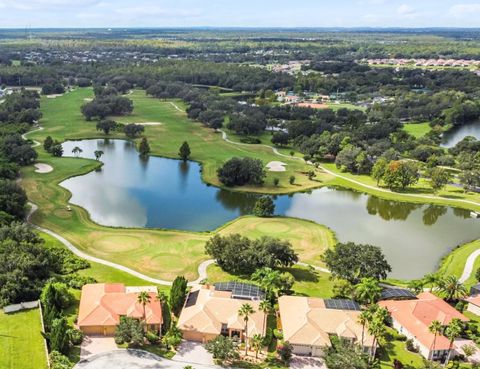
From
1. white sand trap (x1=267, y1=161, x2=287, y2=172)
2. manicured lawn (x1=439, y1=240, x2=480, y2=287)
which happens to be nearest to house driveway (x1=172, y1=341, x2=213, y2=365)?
manicured lawn (x1=439, y1=240, x2=480, y2=287)

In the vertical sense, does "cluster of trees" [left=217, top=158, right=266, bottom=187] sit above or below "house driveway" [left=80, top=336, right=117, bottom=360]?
above

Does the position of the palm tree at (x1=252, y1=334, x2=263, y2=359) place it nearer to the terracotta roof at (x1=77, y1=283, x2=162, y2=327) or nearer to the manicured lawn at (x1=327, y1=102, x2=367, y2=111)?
the terracotta roof at (x1=77, y1=283, x2=162, y2=327)

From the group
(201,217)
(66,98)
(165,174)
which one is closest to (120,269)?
(201,217)

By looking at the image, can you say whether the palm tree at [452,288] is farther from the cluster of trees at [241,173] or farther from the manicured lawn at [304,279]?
the cluster of trees at [241,173]

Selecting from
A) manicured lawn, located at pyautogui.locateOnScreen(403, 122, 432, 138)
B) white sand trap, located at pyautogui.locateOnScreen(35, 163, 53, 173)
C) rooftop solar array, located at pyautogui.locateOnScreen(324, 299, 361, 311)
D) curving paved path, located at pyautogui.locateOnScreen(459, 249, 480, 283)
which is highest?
manicured lawn, located at pyautogui.locateOnScreen(403, 122, 432, 138)

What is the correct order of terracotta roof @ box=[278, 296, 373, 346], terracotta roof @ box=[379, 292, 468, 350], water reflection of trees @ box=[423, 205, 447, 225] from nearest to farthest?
terracotta roof @ box=[278, 296, 373, 346]
terracotta roof @ box=[379, 292, 468, 350]
water reflection of trees @ box=[423, 205, 447, 225]

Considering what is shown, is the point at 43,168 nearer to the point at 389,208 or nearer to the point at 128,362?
the point at 128,362

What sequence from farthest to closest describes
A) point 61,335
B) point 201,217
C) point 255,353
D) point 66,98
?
1. point 66,98
2. point 201,217
3. point 255,353
4. point 61,335

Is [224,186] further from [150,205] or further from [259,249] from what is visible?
[259,249]
